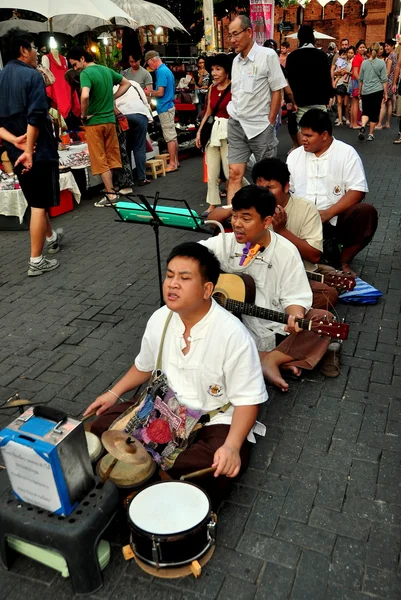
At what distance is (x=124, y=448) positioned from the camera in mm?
2318

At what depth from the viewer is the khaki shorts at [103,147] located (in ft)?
25.0

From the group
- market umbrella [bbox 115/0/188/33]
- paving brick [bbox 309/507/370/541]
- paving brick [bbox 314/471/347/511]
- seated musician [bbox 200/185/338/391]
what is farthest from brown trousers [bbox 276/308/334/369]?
market umbrella [bbox 115/0/188/33]

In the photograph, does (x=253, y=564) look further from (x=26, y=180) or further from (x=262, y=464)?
(x=26, y=180)

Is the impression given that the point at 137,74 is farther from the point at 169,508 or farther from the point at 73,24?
the point at 169,508

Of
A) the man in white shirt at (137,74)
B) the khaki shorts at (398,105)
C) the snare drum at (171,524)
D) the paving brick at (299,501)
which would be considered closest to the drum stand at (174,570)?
the snare drum at (171,524)

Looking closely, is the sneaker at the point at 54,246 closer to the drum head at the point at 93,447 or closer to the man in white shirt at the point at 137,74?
the drum head at the point at 93,447

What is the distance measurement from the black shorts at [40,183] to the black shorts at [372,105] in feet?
27.1

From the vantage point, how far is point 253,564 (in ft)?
7.61

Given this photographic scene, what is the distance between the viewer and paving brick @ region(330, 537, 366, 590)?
2219 millimetres

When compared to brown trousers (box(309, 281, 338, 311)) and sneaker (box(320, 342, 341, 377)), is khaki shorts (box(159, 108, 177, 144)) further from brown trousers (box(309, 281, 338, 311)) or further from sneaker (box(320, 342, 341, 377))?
sneaker (box(320, 342, 341, 377))

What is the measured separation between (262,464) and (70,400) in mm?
1359

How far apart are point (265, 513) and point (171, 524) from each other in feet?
2.12

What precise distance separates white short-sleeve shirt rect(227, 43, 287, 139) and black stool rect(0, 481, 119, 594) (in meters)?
4.64

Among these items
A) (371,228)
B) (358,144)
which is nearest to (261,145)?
(371,228)
